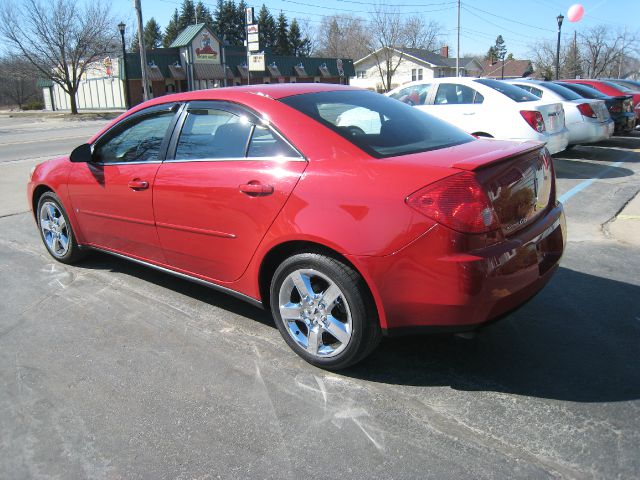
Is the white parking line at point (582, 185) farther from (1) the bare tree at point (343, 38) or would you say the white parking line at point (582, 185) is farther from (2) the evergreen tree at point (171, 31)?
(2) the evergreen tree at point (171, 31)

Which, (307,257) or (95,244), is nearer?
(307,257)

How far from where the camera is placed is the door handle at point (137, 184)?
3.88 m

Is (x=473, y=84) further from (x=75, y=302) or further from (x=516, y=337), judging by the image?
(x=75, y=302)

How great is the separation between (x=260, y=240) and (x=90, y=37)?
41409 mm

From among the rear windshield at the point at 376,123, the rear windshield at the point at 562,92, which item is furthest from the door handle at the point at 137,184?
the rear windshield at the point at 562,92

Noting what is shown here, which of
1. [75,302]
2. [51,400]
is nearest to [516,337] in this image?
[51,400]

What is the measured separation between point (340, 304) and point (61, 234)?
3305 millimetres

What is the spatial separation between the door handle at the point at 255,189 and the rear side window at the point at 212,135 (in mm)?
253

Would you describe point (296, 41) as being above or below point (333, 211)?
above

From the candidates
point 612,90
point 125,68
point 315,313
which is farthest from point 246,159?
point 125,68

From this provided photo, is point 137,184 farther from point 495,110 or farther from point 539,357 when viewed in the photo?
point 495,110

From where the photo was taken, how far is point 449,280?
2.58 metres

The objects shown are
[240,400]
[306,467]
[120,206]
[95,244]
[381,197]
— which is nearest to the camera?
[306,467]

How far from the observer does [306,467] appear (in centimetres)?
237
